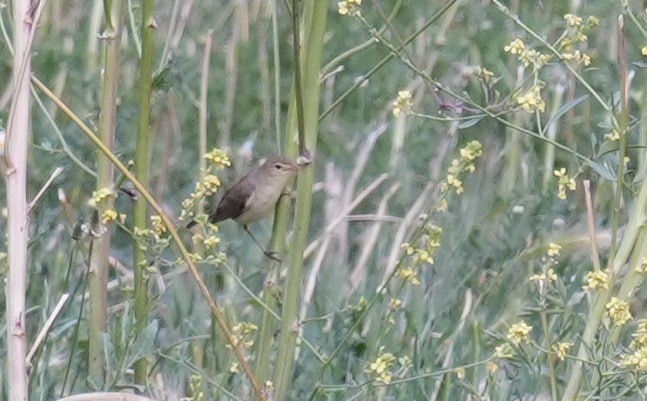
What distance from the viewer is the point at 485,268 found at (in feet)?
10.7

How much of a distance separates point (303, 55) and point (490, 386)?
25.9 inches

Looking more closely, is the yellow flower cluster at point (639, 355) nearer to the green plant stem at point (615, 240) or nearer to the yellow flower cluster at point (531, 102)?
the green plant stem at point (615, 240)

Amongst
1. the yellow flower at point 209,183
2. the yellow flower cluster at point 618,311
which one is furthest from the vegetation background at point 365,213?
the yellow flower at point 209,183

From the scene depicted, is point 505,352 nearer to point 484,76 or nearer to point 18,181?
point 484,76

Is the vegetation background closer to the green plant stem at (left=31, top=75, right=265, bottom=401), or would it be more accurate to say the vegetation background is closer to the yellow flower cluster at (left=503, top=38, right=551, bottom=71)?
the yellow flower cluster at (left=503, top=38, right=551, bottom=71)

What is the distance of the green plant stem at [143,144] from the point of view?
2070 mm

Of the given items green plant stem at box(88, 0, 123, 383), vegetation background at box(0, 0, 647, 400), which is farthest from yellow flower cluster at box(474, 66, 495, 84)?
green plant stem at box(88, 0, 123, 383)

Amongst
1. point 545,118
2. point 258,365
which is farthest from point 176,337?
point 545,118

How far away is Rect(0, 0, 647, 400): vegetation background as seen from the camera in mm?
2043

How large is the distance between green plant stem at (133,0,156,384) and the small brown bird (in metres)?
0.23

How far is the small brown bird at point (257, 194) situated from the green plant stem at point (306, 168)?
0.18m

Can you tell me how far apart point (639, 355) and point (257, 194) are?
1.26m

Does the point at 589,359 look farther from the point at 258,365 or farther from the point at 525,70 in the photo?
the point at 525,70

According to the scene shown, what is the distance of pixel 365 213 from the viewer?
3.88 meters
